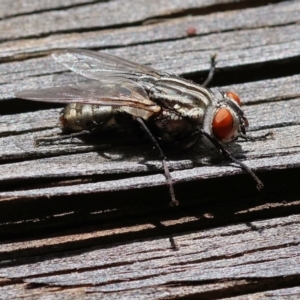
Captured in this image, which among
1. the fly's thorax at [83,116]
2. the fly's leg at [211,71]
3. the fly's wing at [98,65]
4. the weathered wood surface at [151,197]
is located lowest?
the weathered wood surface at [151,197]

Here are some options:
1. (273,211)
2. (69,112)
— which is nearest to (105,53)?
(69,112)

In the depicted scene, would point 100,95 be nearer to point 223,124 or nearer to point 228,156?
point 223,124

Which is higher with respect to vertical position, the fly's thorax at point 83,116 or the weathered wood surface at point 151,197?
the fly's thorax at point 83,116

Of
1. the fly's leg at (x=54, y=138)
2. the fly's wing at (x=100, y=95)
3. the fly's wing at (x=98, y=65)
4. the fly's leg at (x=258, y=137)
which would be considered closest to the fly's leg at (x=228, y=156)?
the fly's leg at (x=258, y=137)

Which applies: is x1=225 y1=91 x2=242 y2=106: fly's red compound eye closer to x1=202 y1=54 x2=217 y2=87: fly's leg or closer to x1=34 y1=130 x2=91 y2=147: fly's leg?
x1=202 y1=54 x2=217 y2=87: fly's leg

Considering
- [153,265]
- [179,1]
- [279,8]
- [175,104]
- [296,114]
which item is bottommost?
[153,265]

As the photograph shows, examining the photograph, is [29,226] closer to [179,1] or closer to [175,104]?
[175,104]

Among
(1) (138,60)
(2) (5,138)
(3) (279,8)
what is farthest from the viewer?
(3) (279,8)

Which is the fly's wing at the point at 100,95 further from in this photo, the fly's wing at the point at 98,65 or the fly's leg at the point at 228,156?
the fly's leg at the point at 228,156
